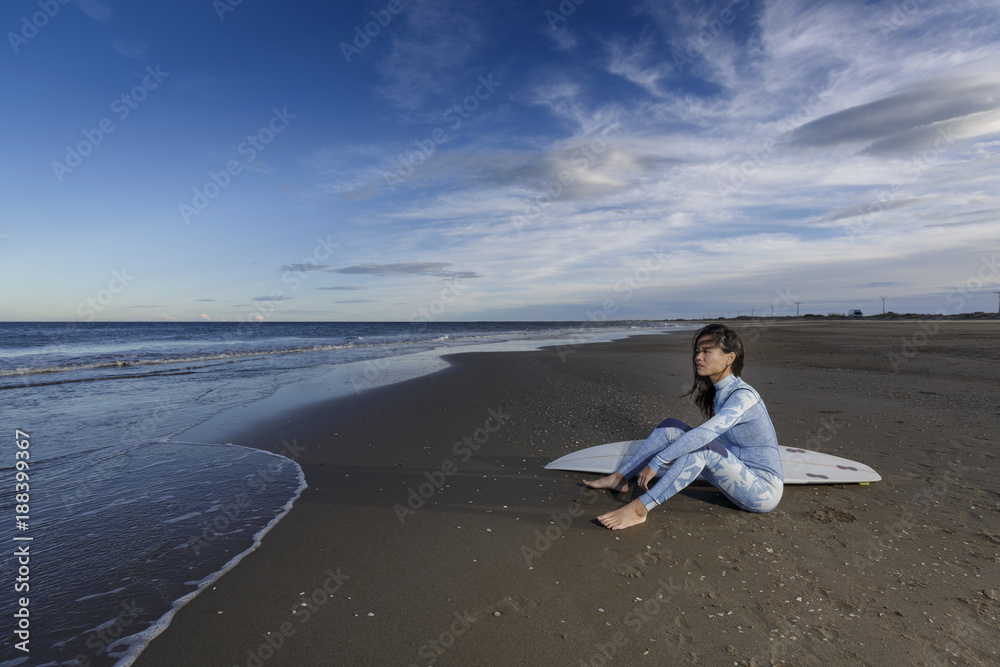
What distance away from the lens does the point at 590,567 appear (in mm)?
3166

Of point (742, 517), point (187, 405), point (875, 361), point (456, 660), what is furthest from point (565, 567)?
point (875, 361)

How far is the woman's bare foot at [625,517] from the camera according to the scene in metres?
3.69

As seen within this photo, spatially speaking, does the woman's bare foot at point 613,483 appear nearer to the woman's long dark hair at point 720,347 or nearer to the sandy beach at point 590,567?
the sandy beach at point 590,567

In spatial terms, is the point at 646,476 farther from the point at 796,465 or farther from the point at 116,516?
the point at 116,516

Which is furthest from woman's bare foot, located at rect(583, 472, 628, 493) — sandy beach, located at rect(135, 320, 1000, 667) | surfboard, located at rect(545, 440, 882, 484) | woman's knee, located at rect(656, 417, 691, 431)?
woman's knee, located at rect(656, 417, 691, 431)

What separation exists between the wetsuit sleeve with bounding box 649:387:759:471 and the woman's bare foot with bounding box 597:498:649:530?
1.43 feet

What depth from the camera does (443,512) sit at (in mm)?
4133

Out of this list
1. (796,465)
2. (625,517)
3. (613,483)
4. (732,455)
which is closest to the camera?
(625,517)

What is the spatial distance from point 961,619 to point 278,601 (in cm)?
373

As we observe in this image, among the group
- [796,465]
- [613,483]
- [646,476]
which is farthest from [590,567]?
[796,465]

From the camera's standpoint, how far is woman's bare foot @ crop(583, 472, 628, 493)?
14.7 ft

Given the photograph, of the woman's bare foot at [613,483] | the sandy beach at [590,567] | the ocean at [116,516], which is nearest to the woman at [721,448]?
the sandy beach at [590,567]

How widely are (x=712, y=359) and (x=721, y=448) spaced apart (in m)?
0.72

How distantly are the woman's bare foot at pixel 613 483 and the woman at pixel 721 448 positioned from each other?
41 cm
